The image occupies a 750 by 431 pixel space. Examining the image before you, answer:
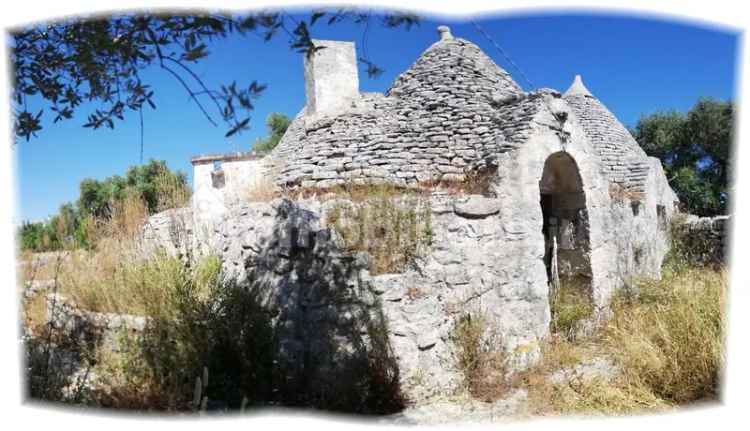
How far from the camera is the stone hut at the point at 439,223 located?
350cm

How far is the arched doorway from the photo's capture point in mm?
5973

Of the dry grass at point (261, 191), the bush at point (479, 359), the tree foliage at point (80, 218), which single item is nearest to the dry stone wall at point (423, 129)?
the dry grass at point (261, 191)

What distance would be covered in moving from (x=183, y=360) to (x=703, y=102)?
60.8ft

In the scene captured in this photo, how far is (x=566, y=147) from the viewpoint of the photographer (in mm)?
5648

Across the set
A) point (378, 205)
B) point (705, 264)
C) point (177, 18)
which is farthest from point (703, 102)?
point (177, 18)

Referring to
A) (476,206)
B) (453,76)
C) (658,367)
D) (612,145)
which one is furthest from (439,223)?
(612,145)

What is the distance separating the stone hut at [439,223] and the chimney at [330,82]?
18mm

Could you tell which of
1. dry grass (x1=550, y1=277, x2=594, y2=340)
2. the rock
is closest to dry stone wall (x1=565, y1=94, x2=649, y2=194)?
dry grass (x1=550, y1=277, x2=594, y2=340)

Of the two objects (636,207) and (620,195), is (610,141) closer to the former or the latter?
(636,207)

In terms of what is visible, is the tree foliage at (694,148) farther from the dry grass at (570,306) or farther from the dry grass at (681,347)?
the dry grass at (681,347)

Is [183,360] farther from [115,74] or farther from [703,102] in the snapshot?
[703,102]

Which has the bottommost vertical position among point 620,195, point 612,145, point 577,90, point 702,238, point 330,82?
point 702,238

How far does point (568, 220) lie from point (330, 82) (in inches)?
168

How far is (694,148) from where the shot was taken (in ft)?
51.2
